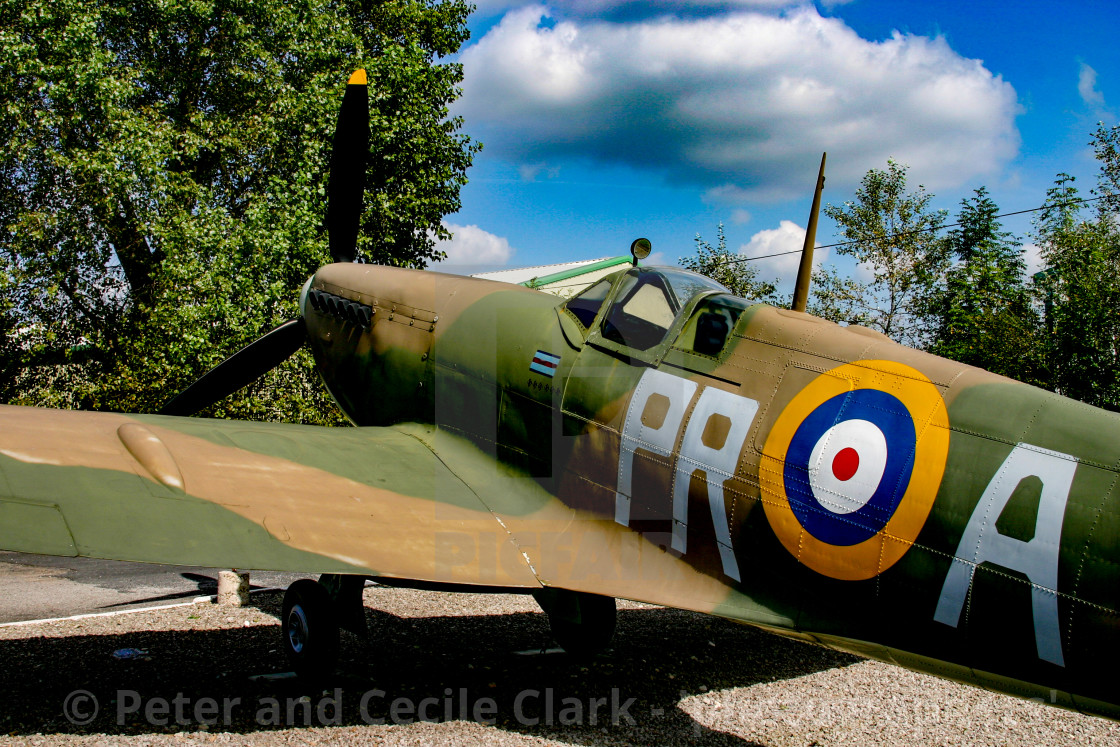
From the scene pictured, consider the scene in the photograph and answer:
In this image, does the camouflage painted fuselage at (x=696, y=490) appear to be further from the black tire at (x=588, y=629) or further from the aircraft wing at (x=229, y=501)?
the black tire at (x=588, y=629)

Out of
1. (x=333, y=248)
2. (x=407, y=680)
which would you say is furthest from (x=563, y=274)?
(x=407, y=680)

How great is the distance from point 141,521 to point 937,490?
11.5ft

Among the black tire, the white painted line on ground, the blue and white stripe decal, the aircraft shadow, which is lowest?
the white painted line on ground

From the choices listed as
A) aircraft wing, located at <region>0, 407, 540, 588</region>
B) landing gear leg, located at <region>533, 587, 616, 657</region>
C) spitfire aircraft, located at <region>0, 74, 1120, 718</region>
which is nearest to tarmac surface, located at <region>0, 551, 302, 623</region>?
aircraft wing, located at <region>0, 407, 540, 588</region>

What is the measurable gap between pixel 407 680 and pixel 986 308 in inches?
639

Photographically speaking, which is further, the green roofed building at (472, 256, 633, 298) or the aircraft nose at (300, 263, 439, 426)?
the green roofed building at (472, 256, 633, 298)

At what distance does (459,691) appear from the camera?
15.8ft

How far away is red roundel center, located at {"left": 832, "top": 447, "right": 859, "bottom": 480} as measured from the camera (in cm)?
322

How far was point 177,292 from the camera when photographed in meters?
12.4

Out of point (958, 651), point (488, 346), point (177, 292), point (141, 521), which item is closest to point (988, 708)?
point (958, 651)

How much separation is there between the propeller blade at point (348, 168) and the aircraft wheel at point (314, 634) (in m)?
3.86

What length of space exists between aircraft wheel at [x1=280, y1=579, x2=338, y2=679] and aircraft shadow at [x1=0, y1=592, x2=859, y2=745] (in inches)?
5.4

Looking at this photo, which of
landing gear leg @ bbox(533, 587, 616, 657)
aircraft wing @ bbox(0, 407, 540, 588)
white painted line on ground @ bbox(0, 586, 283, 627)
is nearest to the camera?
aircraft wing @ bbox(0, 407, 540, 588)

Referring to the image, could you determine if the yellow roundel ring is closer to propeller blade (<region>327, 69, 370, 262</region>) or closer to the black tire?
the black tire
